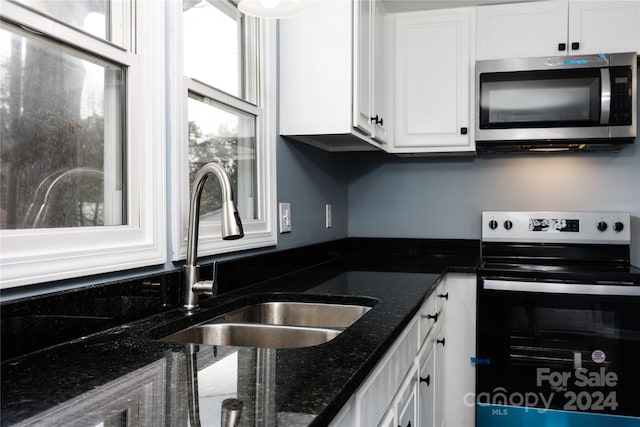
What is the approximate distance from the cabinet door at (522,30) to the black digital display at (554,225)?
815mm

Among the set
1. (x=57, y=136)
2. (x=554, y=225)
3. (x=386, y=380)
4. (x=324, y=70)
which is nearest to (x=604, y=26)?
(x=554, y=225)

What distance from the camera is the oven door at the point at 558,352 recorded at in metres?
2.35

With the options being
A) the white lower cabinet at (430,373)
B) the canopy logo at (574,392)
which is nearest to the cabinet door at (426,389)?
the white lower cabinet at (430,373)

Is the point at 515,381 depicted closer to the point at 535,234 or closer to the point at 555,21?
the point at 535,234

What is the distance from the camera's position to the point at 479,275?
2.51m

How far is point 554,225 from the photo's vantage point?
288 cm

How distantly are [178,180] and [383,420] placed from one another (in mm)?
792

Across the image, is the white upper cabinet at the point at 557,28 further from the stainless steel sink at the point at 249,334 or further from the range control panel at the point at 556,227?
the stainless steel sink at the point at 249,334

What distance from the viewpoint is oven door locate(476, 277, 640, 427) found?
2.35m

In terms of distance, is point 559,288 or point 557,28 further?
point 557,28

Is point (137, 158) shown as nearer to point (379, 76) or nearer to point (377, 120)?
point (377, 120)

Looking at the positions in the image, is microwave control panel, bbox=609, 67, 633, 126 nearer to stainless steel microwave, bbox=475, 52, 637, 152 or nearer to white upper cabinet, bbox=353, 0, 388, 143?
stainless steel microwave, bbox=475, 52, 637, 152

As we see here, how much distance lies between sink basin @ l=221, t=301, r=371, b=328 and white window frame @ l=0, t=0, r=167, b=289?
41 centimetres

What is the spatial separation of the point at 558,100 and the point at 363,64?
40.0 inches
